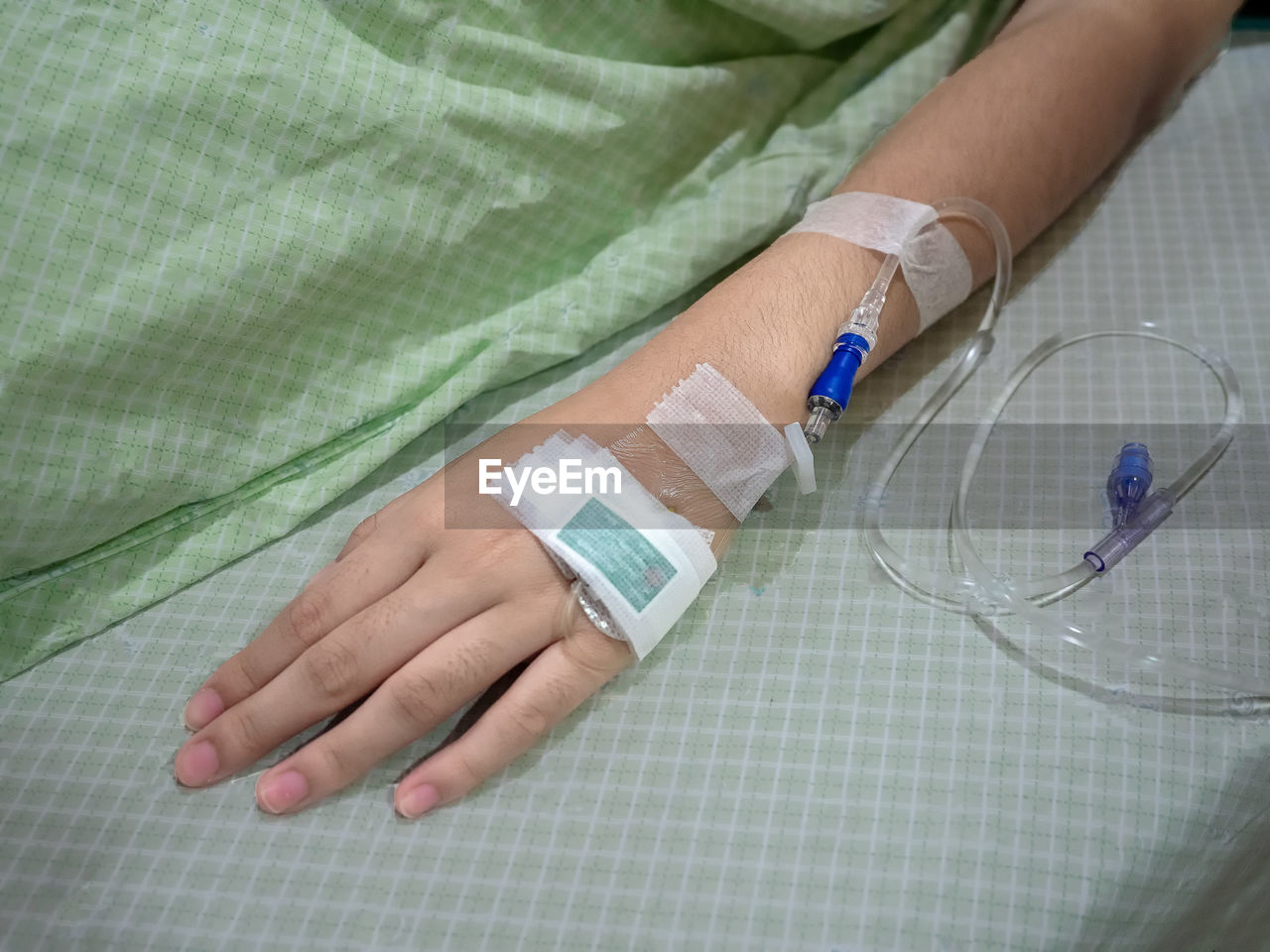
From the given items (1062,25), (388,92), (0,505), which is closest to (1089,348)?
(1062,25)

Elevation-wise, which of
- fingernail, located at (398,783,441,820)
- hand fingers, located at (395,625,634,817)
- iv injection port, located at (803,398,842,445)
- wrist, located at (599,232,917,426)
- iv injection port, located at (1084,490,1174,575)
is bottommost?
fingernail, located at (398,783,441,820)

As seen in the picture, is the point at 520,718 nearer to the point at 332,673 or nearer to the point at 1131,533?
the point at 332,673

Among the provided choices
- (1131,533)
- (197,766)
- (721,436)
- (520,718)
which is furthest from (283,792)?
(1131,533)

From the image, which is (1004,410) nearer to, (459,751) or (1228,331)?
(1228,331)

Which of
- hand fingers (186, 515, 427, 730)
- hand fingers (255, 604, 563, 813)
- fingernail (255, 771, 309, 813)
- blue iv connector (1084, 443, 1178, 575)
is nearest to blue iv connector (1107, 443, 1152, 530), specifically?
blue iv connector (1084, 443, 1178, 575)

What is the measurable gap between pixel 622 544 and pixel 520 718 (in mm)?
159

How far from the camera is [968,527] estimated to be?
95 centimetres

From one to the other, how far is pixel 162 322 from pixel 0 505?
0.63 ft

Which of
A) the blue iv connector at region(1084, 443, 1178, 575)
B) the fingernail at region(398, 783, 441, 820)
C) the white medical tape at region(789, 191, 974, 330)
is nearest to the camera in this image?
the fingernail at region(398, 783, 441, 820)

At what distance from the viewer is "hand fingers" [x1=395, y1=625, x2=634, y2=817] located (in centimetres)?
80

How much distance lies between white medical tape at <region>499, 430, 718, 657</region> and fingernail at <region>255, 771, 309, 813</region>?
0.26m

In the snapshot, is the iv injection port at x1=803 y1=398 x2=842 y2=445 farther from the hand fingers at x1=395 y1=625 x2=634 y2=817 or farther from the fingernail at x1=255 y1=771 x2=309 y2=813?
the fingernail at x1=255 y1=771 x2=309 y2=813

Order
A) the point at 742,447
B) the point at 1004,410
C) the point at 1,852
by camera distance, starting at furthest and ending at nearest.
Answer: the point at 1004,410 → the point at 742,447 → the point at 1,852

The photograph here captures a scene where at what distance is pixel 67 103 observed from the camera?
2.67 ft
